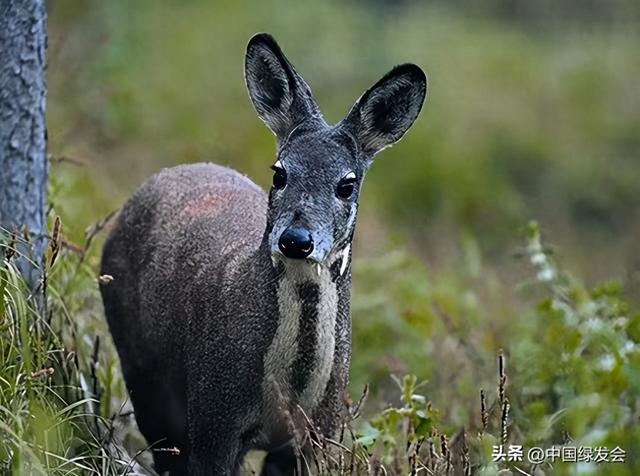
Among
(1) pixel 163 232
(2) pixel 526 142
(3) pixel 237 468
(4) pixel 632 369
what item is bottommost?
(3) pixel 237 468

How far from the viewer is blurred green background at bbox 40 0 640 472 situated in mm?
8461

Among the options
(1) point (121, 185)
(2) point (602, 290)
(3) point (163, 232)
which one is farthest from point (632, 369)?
(1) point (121, 185)

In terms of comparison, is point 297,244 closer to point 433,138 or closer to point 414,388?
point 414,388

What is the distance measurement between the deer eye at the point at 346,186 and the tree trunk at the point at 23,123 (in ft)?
4.97

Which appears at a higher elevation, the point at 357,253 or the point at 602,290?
the point at 357,253

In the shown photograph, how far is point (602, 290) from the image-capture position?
640 cm

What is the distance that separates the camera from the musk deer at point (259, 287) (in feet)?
16.8

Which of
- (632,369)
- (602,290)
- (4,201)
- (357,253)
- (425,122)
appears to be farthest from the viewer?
(425,122)

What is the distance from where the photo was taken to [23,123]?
5.98 m

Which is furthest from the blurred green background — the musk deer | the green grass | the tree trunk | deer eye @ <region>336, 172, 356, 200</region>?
deer eye @ <region>336, 172, 356, 200</region>

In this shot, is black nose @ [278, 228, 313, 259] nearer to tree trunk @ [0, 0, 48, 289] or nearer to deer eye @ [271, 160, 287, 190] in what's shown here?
deer eye @ [271, 160, 287, 190]

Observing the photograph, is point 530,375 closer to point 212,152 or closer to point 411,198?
point 212,152

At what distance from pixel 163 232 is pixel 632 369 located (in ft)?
7.23

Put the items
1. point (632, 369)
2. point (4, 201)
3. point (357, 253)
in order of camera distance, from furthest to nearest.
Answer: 1. point (357, 253)
2. point (4, 201)
3. point (632, 369)
